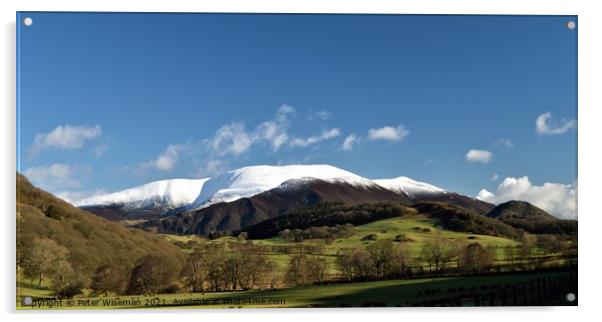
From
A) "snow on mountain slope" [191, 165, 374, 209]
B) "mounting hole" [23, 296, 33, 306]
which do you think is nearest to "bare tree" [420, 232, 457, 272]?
"snow on mountain slope" [191, 165, 374, 209]

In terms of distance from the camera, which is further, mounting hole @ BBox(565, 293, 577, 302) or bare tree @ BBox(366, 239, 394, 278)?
bare tree @ BBox(366, 239, 394, 278)

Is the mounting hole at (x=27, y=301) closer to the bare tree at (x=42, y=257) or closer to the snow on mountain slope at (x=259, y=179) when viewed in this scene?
the bare tree at (x=42, y=257)

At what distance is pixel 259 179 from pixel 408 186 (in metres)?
2.59

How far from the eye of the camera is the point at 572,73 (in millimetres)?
9492

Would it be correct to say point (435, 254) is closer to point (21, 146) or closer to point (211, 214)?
point (211, 214)

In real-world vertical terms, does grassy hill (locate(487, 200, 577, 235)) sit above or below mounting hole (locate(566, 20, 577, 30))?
below

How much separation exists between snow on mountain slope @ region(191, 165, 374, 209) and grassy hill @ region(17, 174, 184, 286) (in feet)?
3.75

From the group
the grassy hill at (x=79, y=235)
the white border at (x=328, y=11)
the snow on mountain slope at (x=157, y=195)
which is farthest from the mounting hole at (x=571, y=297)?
the grassy hill at (x=79, y=235)

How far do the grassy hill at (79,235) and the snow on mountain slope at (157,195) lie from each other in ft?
1.14

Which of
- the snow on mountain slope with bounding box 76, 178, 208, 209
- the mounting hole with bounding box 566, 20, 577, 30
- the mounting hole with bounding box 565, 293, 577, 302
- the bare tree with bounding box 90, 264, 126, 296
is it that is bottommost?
the mounting hole with bounding box 565, 293, 577, 302

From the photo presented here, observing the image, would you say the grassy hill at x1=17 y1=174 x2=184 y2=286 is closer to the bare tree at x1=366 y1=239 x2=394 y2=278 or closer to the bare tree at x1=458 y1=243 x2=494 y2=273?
the bare tree at x1=366 y1=239 x2=394 y2=278

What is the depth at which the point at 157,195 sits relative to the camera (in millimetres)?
10016

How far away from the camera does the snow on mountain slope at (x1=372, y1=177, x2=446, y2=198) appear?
32.5 ft

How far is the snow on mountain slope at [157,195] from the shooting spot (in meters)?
9.84
